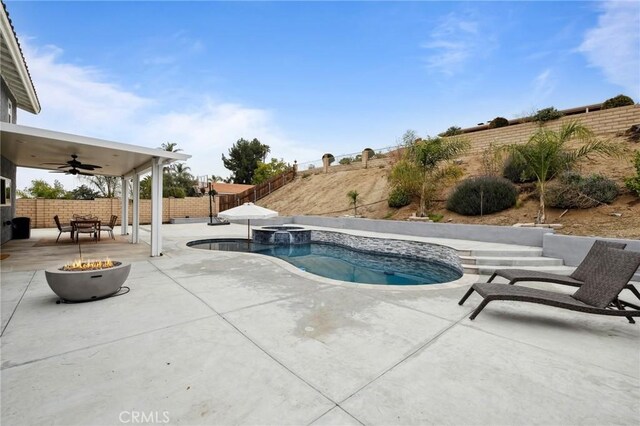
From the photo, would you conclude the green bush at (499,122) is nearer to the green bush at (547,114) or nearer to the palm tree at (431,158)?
the green bush at (547,114)

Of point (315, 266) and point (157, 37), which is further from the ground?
point (157, 37)

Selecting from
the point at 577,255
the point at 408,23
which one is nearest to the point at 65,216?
the point at 408,23

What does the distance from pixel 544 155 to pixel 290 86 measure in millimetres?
13128

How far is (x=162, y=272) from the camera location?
19.5ft

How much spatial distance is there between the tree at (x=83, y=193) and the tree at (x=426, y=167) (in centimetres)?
3332

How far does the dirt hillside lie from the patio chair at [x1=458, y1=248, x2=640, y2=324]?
5137 mm

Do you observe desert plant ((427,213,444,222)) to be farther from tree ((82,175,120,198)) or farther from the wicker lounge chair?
tree ((82,175,120,198))

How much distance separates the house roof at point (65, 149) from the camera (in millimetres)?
5976

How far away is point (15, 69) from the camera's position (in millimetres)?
8000

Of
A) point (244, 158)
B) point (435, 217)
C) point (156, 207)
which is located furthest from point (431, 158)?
point (244, 158)

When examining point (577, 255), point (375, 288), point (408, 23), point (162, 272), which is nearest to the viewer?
point (375, 288)

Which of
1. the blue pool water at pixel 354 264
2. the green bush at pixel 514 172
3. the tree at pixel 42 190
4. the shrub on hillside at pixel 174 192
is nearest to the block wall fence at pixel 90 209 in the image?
the shrub on hillside at pixel 174 192

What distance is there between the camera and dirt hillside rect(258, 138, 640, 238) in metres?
8.11

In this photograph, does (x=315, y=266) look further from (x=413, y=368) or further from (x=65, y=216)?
(x=65, y=216)
